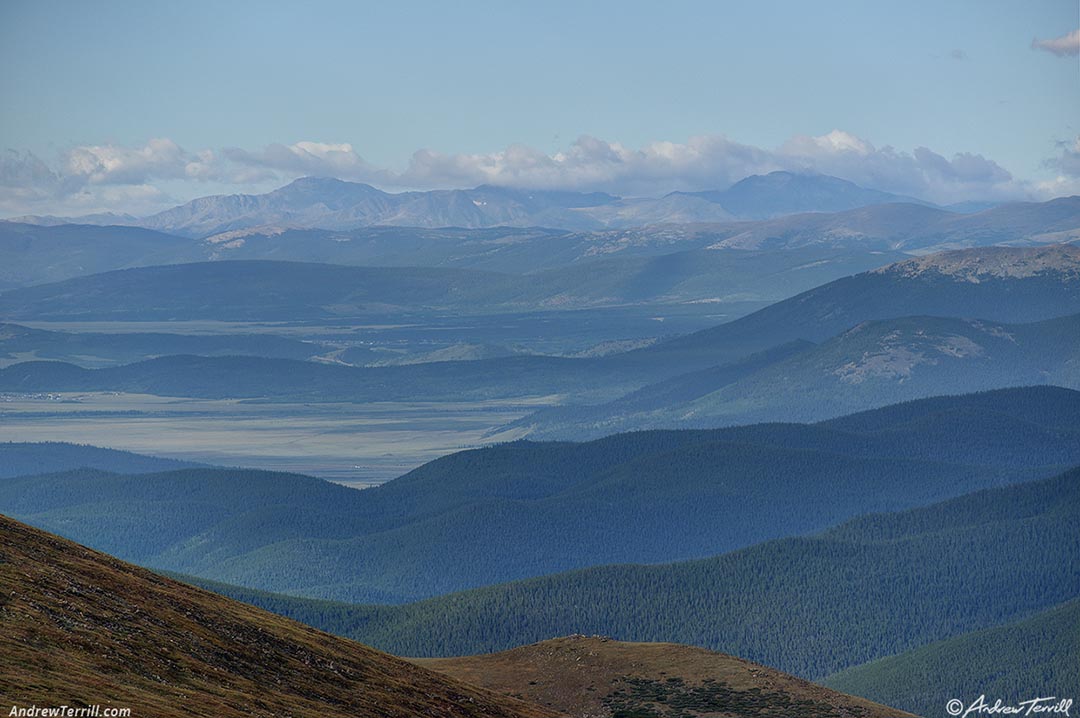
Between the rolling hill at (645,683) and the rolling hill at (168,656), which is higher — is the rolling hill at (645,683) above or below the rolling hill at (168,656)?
below

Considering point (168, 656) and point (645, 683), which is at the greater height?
point (168, 656)

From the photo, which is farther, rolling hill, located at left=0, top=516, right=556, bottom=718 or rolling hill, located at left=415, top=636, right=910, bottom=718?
rolling hill, located at left=415, top=636, right=910, bottom=718

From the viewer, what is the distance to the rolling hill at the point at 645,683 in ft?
496

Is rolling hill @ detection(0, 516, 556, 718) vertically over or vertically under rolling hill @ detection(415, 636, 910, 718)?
over

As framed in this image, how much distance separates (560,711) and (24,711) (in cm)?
8908

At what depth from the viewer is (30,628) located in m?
89.4

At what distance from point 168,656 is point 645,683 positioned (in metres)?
74.9

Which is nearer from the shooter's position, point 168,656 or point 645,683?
point 168,656

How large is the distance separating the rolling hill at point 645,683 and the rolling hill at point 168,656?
19354 mm

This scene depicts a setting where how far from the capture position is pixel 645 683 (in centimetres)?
16162

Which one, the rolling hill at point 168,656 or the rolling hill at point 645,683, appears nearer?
the rolling hill at point 168,656

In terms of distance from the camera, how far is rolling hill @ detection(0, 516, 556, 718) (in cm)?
8275

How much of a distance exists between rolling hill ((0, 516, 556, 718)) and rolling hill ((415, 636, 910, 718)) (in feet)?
63.5

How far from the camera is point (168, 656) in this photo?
9712 centimetres
